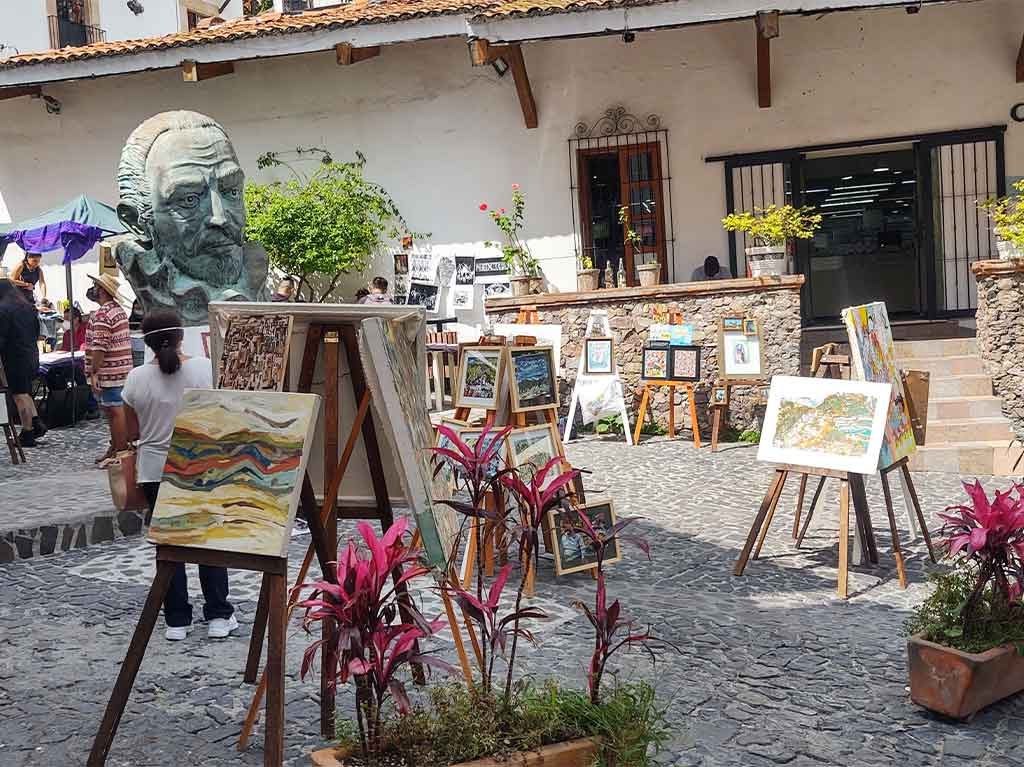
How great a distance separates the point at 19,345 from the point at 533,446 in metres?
6.63

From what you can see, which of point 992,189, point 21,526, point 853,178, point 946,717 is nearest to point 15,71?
point 21,526

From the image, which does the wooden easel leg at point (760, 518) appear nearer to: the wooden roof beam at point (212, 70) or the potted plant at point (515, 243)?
the potted plant at point (515, 243)

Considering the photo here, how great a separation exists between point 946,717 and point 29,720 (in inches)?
133

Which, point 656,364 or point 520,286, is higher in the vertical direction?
Answer: point 520,286

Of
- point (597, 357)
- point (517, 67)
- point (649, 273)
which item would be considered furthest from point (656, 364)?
point (517, 67)

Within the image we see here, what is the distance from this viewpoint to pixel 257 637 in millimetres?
4070

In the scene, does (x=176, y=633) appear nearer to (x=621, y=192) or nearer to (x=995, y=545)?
(x=995, y=545)

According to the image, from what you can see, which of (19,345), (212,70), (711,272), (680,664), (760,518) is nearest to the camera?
(680,664)

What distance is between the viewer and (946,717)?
404cm

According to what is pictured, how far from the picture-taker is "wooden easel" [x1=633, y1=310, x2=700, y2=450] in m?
10.7

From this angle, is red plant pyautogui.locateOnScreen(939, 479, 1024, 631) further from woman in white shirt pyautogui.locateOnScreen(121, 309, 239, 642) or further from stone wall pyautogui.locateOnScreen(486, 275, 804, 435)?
stone wall pyautogui.locateOnScreen(486, 275, 804, 435)

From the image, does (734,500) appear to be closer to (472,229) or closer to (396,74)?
(472,229)

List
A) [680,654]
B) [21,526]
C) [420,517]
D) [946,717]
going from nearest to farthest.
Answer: [420,517] → [946,717] → [680,654] → [21,526]

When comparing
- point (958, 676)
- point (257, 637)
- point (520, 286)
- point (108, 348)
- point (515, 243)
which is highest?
point (515, 243)
